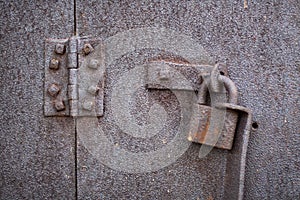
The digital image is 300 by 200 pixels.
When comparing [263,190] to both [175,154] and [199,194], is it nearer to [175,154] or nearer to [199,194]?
[199,194]

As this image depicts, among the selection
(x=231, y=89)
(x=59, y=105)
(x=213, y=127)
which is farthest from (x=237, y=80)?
(x=59, y=105)

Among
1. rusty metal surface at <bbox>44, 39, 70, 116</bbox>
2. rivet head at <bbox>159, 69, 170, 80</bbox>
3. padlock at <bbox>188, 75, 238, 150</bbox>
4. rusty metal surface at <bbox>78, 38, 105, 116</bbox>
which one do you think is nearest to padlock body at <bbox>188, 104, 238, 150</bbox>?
padlock at <bbox>188, 75, 238, 150</bbox>

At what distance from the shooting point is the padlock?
1235 mm

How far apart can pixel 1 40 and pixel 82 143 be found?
0.40 m

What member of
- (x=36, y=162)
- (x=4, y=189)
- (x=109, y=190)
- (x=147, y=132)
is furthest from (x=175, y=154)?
(x=4, y=189)

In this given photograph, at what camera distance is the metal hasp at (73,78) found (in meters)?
1.25

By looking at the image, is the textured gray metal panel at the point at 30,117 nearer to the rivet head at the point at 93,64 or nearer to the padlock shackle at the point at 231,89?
the rivet head at the point at 93,64

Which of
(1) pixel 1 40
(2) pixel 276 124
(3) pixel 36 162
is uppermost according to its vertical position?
(1) pixel 1 40

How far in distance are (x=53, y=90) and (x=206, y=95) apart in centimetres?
47

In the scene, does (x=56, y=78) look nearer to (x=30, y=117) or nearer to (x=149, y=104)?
(x=30, y=117)

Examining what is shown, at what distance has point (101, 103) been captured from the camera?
1274mm

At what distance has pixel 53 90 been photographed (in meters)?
1.25

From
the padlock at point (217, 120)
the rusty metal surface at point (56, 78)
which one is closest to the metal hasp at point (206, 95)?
the padlock at point (217, 120)

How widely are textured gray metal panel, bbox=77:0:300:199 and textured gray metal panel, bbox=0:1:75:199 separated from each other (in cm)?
6
